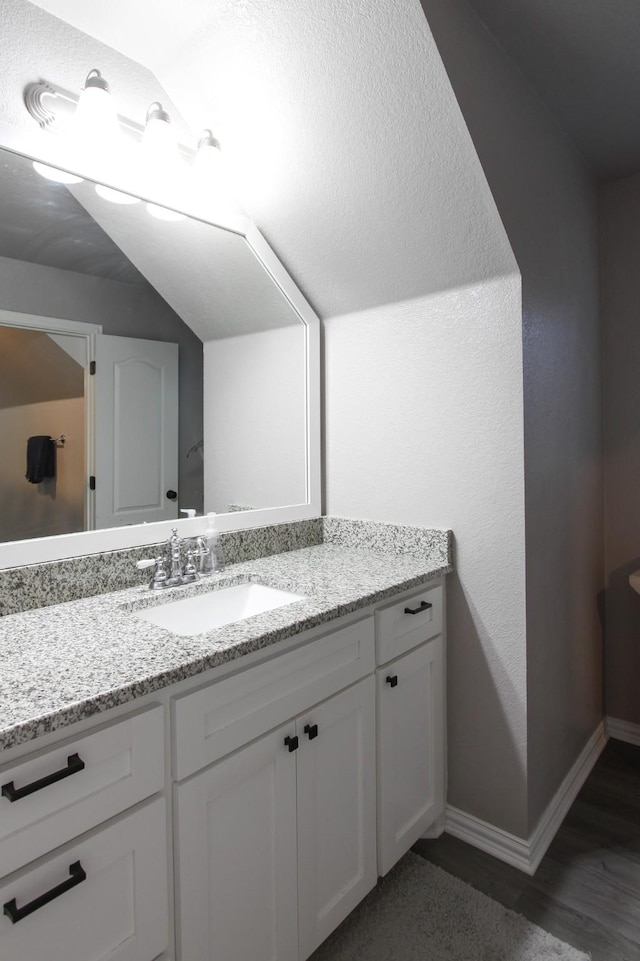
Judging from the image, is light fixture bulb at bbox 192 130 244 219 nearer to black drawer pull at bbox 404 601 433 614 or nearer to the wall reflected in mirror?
the wall reflected in mirror

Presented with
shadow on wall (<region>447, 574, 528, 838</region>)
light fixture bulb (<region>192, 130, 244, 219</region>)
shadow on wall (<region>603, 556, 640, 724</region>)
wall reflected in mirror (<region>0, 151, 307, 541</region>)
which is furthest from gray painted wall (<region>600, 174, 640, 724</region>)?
light fixture bulb (<region>192, 130, 244, 219</region>)

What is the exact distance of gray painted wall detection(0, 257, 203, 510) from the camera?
134cm

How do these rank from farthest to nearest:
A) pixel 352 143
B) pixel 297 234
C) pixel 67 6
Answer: pixel 297 234 → pixel 352 143 → pixel 67 6

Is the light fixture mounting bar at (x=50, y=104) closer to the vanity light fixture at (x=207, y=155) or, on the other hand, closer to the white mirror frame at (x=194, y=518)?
the white mirror frame at (x=194, y=518)

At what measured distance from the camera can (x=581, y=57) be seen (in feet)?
5.13

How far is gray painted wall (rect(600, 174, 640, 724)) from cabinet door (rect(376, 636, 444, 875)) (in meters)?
1.12

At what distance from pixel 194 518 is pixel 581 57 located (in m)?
1.79

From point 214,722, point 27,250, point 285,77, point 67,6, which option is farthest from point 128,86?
point 214,722

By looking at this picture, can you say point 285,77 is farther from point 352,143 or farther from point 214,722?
point 214,722

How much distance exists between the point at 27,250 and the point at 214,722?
1.21 metres

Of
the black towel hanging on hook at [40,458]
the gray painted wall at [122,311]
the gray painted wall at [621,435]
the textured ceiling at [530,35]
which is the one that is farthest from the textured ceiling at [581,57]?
the black towel hanging on hook at [40,458]

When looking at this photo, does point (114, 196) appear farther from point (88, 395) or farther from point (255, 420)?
point (255, 420)

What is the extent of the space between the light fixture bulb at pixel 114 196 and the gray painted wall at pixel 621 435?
194cm

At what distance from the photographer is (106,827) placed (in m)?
0.86
